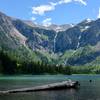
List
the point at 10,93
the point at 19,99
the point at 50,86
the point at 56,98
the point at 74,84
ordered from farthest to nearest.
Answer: the point at 74,84, the point at 50,86, the point at 10,93, the point at 56,98, the point at 19,99

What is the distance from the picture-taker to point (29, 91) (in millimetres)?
89750

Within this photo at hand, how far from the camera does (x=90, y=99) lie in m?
71.7

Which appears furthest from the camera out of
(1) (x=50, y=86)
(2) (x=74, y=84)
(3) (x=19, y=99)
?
(2) (x=74, y=84)

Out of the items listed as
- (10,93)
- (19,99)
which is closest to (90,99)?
(19,99)

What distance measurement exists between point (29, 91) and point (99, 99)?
24801 mm

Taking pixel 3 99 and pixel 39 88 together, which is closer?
pixel 3 99

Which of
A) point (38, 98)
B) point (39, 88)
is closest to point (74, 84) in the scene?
point (39, 88)

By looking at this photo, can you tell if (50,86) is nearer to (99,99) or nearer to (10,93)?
(10,93)

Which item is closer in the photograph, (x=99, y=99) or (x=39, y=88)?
(x=99, y=99)

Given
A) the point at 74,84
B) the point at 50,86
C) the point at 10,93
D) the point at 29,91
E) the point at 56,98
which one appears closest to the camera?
the point at 56,98

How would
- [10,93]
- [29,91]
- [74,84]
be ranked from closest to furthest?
[10,93]
[29,91]
[74,84]

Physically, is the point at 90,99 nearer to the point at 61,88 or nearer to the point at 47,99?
the point at 47,99

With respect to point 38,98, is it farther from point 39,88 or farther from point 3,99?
point 39,88

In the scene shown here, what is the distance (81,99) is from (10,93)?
2054 centimetres
